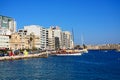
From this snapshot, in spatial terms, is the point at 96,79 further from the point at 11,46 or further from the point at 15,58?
the point at 11,46

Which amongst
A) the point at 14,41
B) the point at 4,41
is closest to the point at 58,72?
the point at 4,41

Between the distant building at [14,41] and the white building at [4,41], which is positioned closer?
the white building at [4,41]

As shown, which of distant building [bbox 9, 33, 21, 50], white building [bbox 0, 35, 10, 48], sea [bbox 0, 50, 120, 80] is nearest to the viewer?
Answer: sea [bbox 0, 50, 120, 80]

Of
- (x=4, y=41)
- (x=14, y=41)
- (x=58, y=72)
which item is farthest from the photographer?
(x=14, y=41)

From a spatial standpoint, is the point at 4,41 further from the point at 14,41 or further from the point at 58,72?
the point at 58,72

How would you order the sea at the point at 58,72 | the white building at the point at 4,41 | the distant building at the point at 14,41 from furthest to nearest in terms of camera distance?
the distant building at the point at 14,41
the white building at the point at 4,41
the sea at the point at 58,72

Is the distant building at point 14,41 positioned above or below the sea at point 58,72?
above

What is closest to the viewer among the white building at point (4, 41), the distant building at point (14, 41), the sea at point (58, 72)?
the sea at point (58, 72)

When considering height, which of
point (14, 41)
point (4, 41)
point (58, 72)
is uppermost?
point (14, 41)

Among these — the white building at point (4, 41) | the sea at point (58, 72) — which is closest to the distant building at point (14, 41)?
the white building at point (4, 41)

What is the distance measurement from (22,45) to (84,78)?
14018 centimetres

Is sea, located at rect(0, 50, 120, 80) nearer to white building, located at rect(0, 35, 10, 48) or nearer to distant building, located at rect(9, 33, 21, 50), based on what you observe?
white building, located at rect(0, 35, 10, 48)

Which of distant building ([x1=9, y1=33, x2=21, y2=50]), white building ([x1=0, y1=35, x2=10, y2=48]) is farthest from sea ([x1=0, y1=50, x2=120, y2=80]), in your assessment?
distant building ([x1=9, y1=33, x2=21, y2=50])

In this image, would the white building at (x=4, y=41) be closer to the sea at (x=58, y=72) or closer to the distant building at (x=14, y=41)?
the distant building at (x=14, y=41)
